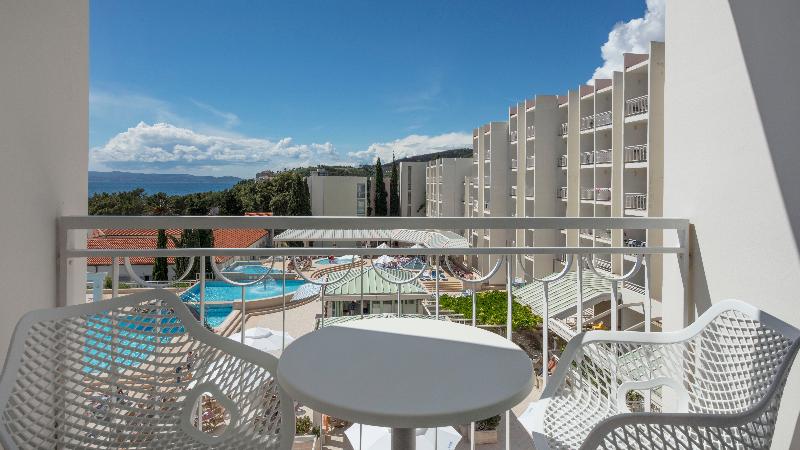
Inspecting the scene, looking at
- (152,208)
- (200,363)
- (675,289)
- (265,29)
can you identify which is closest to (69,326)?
(200,363)

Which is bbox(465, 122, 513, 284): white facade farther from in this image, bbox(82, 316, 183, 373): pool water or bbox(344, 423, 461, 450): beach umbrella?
bbox(82, 316, 183, 373): pool water

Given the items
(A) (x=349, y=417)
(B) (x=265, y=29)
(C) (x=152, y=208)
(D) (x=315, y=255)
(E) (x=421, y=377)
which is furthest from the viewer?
(B) (x=265, y=29)

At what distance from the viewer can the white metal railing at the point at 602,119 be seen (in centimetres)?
1518

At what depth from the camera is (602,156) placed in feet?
51.1

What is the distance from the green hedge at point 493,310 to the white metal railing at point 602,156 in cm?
657

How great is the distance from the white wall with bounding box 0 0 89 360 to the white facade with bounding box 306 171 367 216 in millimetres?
31605

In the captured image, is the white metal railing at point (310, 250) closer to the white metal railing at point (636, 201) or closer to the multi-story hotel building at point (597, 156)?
the multi-story hotel building at point (597, 156)

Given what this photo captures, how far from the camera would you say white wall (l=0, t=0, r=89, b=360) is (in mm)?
1578

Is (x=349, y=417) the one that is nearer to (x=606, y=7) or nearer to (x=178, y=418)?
(x=178, y=418)

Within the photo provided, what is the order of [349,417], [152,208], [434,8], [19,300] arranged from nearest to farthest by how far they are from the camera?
[349,417]
[19,300]
[152,208]
[434,8]

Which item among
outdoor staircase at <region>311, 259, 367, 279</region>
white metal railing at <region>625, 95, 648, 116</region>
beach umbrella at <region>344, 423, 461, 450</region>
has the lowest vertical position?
beach umbrella at <region>344, 423, 461, 450</region>

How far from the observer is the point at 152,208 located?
21219 mm

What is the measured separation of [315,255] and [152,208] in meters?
22.1

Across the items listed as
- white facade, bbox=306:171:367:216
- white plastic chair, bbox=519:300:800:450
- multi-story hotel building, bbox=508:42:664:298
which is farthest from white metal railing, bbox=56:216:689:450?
white facade, bbox=306:171:367:216
